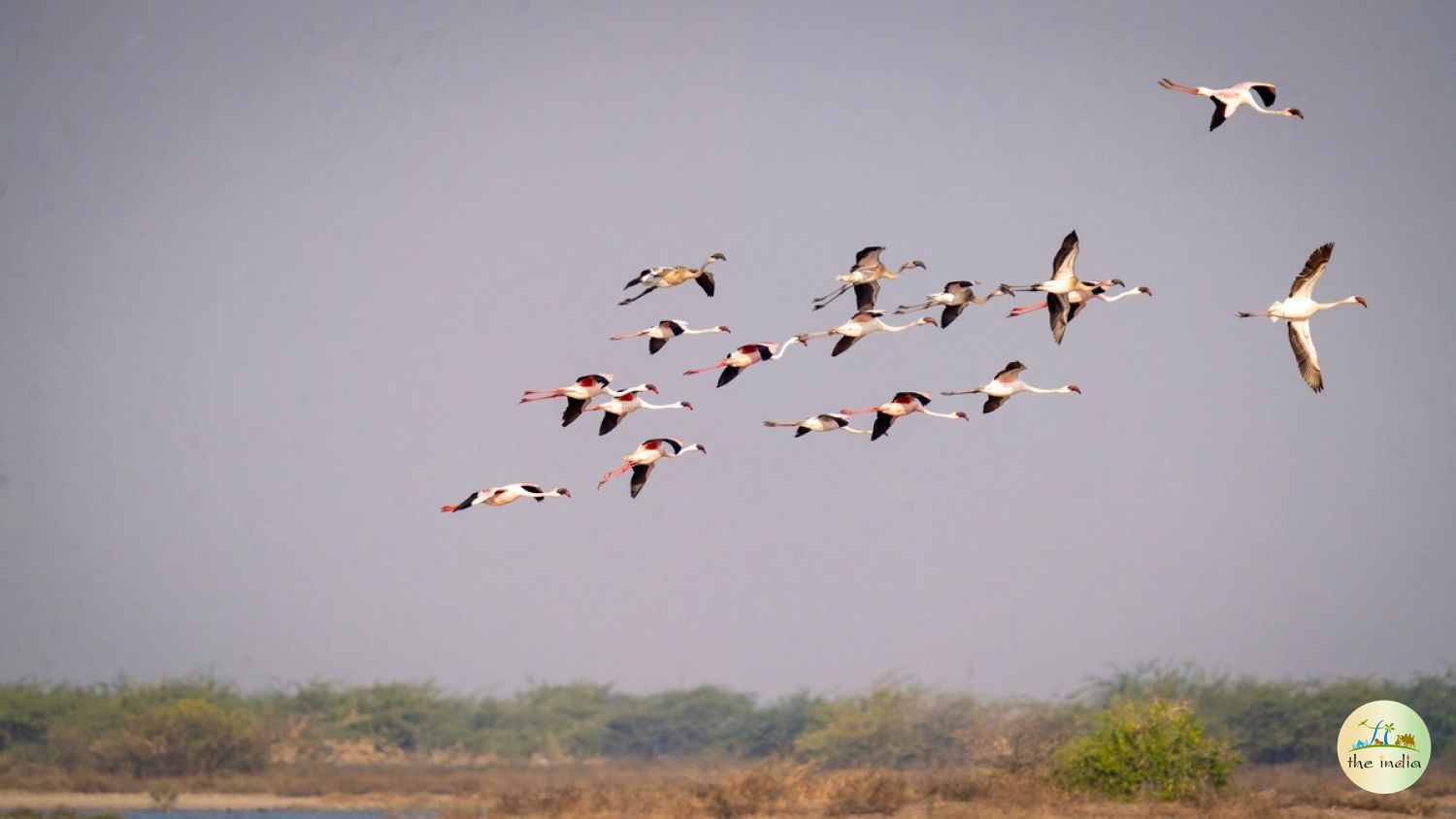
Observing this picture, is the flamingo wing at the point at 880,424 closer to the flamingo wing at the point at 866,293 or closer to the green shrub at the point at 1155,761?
the flamingo wing at the point at 866,293

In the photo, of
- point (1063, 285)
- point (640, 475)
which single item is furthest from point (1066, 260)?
point (640, 475)

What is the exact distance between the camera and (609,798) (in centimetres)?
3391

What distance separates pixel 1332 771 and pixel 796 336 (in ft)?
108

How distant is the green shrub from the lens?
3183cm

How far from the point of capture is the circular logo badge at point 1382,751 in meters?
35.1

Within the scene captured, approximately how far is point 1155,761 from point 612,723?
4074 cm

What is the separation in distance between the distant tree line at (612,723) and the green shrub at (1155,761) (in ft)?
10.8

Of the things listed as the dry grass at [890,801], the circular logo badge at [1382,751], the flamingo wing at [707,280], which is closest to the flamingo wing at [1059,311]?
the flamingo wing at [707,280]

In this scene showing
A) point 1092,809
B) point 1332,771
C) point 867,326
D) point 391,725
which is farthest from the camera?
point 391,725

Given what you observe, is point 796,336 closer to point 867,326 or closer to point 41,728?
point 867,326

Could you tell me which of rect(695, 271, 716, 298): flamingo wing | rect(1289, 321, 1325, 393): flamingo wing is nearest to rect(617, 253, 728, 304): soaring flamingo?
rect(695, 271, 716, 298): flamingo wing

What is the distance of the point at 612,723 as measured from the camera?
70.3m

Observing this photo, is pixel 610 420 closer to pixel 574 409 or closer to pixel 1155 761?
pixel 574 409

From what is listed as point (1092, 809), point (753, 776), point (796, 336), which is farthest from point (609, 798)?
point (796, 336)
